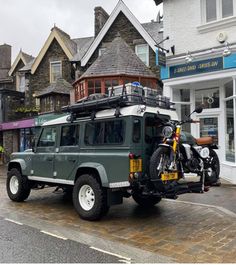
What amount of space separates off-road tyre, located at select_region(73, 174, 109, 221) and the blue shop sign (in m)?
7.20

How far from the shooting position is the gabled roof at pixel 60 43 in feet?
80.4

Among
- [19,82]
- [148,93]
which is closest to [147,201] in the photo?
[148,93]

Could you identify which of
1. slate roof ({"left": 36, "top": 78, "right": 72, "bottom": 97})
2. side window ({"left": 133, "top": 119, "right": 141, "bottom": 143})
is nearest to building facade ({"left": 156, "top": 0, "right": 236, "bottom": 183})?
side window ({"left": 133, "top": 119, "right": 141, "bottom": 143})

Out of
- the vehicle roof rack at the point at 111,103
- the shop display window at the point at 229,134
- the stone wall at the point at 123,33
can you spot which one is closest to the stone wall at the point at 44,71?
the stone wall at the point at 123,33

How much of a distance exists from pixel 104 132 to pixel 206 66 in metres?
6.75

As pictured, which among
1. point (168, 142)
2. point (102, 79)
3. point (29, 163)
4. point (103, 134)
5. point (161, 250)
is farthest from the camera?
point (102, 79)

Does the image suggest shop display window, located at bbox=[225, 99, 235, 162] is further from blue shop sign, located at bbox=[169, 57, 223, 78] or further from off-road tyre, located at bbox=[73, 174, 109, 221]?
off-road tyre, located at bbox=[73, 174, 109, 221]

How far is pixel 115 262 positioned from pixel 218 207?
4.14 m

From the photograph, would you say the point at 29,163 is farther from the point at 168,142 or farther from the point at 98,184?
the point at 168,142

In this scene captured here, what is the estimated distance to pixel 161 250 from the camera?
5.06 m

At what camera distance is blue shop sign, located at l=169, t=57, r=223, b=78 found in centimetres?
1197

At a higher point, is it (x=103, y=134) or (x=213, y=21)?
(x=213, y=21)

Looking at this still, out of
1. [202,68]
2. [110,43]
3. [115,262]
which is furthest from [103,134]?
[110,43]

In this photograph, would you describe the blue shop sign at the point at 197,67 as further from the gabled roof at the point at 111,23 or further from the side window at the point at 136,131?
the gabled roof at the point at 111,23
